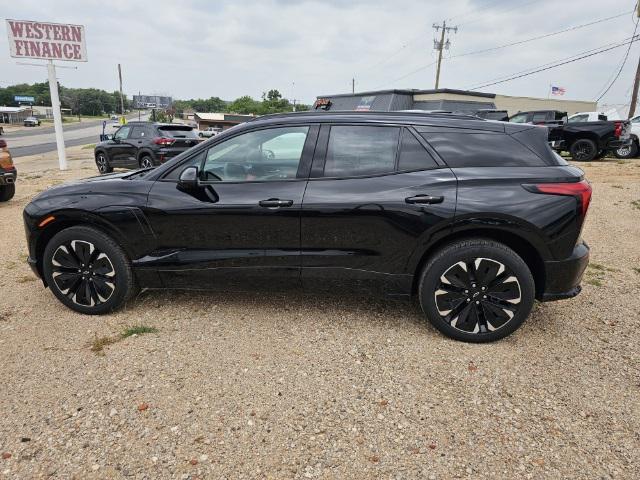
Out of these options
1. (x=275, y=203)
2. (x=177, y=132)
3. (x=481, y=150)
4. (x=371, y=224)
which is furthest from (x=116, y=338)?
(x=177, y=132)

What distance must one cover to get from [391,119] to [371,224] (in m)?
0.81

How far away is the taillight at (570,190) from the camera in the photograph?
2.89 m

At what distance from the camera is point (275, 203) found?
313 cm

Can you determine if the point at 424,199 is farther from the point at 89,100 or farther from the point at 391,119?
the point at 89,100

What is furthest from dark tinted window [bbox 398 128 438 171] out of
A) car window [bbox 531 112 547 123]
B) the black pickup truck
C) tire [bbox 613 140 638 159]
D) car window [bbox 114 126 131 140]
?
car window [bbox 531 112 547 123]

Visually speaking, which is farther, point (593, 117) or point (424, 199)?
point (593, 117)

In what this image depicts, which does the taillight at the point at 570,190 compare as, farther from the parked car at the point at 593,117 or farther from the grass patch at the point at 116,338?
the parked car at the point at 593,117

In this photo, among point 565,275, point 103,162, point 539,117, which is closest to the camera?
point 565,275

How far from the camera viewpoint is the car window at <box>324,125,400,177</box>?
10.4ft

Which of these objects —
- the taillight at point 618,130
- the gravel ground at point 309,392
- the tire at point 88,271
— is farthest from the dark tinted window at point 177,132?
the taillight at point 618,130

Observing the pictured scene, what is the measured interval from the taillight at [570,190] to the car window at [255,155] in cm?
170

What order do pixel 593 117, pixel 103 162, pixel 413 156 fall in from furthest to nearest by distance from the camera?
pixel 593 117 → pixel 103 162 → pixel 413 156

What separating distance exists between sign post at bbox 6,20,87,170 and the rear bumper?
656 inches

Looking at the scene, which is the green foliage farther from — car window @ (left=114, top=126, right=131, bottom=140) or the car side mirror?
the car side mirror
